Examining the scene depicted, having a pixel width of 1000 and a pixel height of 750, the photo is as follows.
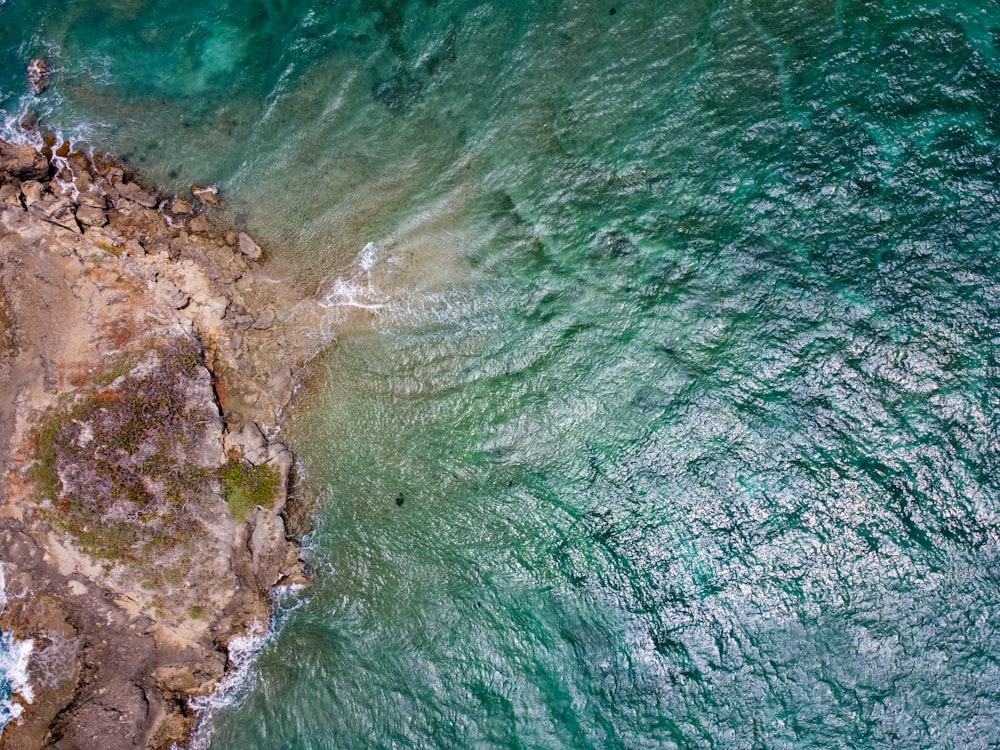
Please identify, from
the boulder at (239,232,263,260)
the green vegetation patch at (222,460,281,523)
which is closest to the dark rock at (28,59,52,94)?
the boulder at (239,232,263,260)

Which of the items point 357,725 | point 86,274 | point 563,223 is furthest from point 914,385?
point 86,274

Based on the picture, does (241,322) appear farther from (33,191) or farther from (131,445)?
(33,191)

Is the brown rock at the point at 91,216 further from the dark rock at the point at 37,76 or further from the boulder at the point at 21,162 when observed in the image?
→ the dark rock at the point at 37,76

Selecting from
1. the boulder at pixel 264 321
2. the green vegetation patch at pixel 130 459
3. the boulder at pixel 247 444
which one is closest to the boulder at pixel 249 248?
the boulder at pixel 264 321

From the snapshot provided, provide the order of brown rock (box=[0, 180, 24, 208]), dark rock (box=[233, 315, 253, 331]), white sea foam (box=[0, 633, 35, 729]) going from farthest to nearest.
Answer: dark rock (box=[233, 315, 253, 331]), brown rock (box=[0, 180, 24, 208]), white sea foam (box=[0, 633, 35, 729])

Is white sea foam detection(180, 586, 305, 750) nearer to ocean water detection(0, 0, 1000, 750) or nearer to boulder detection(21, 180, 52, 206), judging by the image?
ocean water detection(0, 0, 1000, 750)
